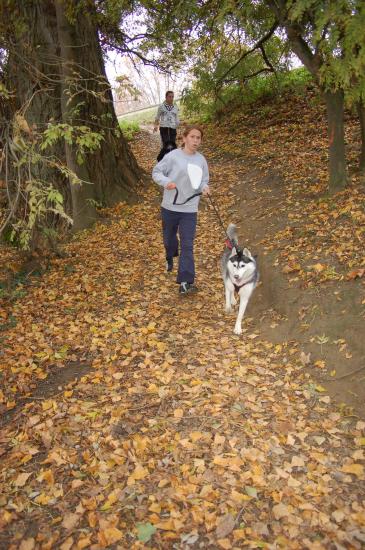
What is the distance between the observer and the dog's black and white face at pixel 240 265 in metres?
5.46

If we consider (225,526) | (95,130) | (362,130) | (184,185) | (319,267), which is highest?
(95,130)

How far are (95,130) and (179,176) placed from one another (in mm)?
5138

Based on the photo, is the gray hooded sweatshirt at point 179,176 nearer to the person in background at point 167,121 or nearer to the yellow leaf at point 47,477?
the yellow leaf at point 47,477

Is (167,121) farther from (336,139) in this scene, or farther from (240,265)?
(240,265)

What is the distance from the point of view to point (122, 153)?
1098 cm

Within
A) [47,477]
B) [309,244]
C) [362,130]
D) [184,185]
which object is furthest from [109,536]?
[362,130]

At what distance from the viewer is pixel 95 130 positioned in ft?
32.6

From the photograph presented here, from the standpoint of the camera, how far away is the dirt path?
3.13 meters

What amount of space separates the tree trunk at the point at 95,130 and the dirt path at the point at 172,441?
12.5 feet

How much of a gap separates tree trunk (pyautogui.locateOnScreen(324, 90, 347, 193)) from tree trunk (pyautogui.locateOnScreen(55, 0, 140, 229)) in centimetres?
446

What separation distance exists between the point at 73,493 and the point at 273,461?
174 cm

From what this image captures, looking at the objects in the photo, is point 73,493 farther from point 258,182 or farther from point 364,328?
point 258,182

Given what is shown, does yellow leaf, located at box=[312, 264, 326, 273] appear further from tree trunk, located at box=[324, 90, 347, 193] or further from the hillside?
tree trunk, located at box=[324, 90, 347, 193]

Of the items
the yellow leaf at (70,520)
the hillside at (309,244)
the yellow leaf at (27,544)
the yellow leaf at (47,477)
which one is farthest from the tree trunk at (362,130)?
the yellow leaf at (27,544)
